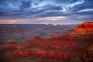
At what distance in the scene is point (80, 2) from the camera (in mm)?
3078

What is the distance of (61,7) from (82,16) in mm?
360

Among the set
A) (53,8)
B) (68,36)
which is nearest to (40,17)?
(53,8)

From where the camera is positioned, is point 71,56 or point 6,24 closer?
point 71,56

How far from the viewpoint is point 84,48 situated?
9.78 feet

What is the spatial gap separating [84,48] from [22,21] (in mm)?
1075

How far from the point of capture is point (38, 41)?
308 centimetres

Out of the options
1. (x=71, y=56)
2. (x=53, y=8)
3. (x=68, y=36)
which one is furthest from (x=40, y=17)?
(x=71, y=56)

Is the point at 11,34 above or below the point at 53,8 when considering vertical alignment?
below

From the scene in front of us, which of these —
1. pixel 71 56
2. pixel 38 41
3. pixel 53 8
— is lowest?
pixel 71 56

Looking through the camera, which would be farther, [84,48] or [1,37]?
[1,37]

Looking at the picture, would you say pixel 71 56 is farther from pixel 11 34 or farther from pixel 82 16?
pixel 11 34

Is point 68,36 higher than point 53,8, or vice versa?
point 53,8

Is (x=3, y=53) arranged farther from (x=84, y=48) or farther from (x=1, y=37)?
(x=84, y=48)

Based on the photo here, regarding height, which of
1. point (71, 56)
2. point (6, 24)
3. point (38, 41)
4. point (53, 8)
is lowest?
point (71, 56)
